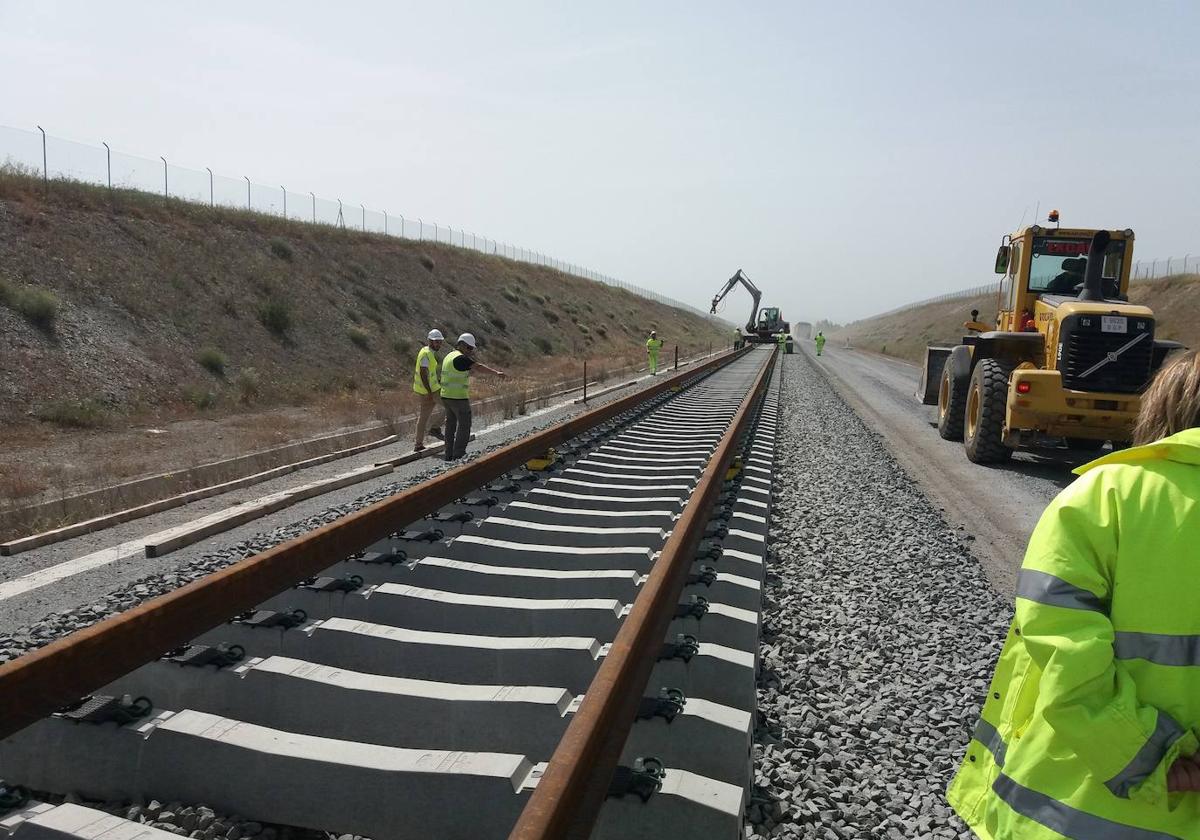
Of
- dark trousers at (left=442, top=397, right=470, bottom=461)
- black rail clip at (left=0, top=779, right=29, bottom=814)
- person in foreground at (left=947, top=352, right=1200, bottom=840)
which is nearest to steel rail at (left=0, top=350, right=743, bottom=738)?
black rail clip at (left=0, top=779, right=29, bottom=814)

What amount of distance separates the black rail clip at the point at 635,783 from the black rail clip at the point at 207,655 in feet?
5.06

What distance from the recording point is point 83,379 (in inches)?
657

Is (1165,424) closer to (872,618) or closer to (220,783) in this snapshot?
(220,783)

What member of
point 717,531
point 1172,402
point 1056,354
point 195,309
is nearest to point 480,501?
point 717,531

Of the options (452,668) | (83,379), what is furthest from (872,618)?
(83,379)

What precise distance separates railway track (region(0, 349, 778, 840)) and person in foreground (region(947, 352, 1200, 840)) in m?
1.10

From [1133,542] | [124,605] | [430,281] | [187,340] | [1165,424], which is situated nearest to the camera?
[1133,542]

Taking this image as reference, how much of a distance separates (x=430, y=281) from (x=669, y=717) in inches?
1498

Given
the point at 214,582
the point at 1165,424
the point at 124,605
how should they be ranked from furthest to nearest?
the point at 124,605 < the point at 214,582 < the point at 1165,424

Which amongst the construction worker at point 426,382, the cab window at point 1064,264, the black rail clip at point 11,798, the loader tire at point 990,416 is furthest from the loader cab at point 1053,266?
the black rail clip at point 11,798

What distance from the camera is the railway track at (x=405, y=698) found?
8.11 ft

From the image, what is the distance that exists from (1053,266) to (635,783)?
39.3ft

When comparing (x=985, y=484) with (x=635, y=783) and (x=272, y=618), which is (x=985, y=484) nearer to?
(x=635, y=783)

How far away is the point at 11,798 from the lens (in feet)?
7.80
